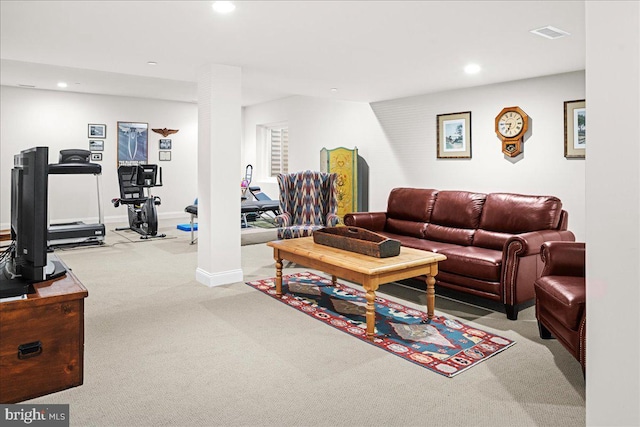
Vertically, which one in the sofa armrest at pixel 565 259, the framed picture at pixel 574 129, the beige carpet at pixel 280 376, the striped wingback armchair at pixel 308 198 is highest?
the framed picture at pixel 574 129

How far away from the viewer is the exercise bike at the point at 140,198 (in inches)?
297

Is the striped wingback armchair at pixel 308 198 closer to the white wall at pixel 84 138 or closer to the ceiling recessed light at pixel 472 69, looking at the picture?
the ceiling recessed light at pixel 472 69

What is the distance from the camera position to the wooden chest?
1.61m

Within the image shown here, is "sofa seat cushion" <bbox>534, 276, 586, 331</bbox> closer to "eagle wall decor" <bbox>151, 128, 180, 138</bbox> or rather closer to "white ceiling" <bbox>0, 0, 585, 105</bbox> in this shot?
"white ceiling" <bbox>0, 0, 585, 105</bbox>

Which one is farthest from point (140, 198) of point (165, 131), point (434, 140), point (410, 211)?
point (434, 140)

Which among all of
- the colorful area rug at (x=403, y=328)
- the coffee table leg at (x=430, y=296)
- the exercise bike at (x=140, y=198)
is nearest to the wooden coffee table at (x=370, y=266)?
the coffee table leg at (x=430, y=296)

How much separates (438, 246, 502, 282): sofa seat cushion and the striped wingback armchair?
193 cm

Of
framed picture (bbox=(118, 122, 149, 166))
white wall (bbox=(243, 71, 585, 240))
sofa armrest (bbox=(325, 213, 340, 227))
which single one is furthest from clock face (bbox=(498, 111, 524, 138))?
framed picture (bbox=(118, 122, 149, 166))

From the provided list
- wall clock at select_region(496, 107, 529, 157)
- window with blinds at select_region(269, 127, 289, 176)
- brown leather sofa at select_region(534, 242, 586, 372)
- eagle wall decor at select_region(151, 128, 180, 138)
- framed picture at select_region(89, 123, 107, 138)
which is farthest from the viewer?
window with blinds at select_region(269, 127, 289, 176)

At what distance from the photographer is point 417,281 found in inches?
184

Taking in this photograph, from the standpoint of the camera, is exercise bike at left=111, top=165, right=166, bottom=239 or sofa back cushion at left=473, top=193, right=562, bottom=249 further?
exercise bike at left=111, top=165, right=166, bottom=239

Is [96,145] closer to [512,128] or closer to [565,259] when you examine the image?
[512,128]

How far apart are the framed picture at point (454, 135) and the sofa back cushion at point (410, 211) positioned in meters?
0.87

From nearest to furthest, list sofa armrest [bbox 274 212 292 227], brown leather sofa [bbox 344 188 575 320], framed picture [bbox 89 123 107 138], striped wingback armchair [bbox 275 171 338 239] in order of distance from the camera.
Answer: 1. brown leather sofa [bbox 344 188 575 320]
2. sofa armrest [bbox 274 212 292 227]
3. striped wingback armchair [bbox 275 171 338 239]
4. framed picture [bbox 89 123 107 138]
